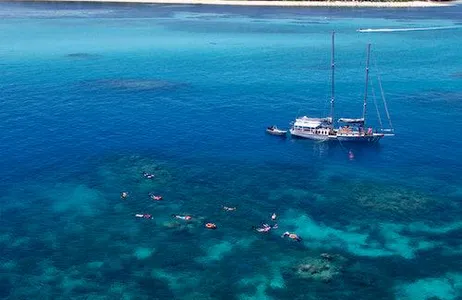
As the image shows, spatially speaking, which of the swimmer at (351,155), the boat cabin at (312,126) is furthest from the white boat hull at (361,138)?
the swimmer at (351,155)

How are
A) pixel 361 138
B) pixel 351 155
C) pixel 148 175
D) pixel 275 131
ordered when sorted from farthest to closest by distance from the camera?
pixel 275 131
pixel 361 138
pixel 351 155
pixel 148 175

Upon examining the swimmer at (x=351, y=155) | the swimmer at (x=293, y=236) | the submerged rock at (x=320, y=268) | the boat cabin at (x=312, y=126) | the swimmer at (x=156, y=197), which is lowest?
the submerged rock at (x=320, y=268)

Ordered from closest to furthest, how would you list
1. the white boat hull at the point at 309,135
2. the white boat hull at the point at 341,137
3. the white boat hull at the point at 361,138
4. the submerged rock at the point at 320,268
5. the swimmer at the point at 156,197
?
the submerged rock at the point at 320,268 → the swimmer at the point at 156,197 → the white boat hull at the point at 361,138 → the white boat hull at the point at 341,137 → the white boat hull at the point at 309,135

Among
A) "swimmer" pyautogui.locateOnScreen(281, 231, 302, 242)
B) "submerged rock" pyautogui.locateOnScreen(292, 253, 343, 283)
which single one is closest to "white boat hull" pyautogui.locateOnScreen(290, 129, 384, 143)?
"swimmer" pyautogui.locateOnScreen(281, 231, 302, 242)

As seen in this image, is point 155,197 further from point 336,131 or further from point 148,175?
point 336,131

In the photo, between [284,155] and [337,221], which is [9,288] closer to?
[337,221]

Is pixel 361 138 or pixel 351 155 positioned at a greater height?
pixel 361 138

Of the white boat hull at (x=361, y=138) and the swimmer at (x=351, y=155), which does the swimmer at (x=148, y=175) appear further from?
the white boat hull at (x=361, y=138)

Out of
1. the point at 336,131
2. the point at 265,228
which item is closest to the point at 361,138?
the point at 336,131
